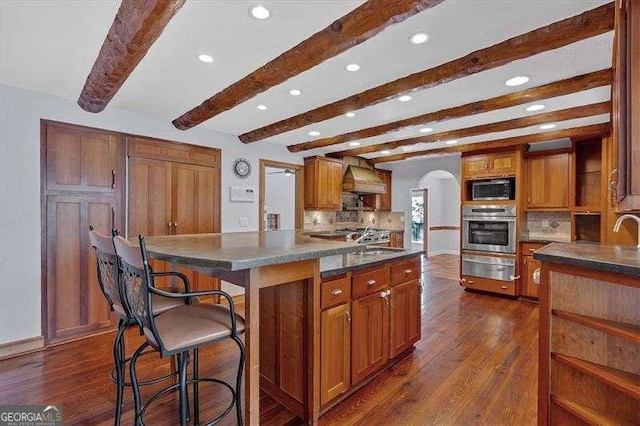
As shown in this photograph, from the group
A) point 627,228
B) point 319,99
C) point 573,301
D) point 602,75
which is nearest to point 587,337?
point 573,301

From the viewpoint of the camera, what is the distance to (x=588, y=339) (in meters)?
1.65

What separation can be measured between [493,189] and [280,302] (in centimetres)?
416

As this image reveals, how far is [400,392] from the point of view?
7.32 ft

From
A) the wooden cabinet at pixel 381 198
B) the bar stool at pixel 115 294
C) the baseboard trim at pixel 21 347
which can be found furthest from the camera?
the wooden cabinet at pixel 381 198

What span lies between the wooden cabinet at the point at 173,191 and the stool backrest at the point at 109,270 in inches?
76.6

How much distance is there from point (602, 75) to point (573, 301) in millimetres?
1916

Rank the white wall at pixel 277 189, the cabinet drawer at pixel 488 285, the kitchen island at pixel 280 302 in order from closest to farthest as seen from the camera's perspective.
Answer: the kitchen island at pixel 280 302 < the cabinet drawer at pixel 488 285 < the white wall at pixel 277 189

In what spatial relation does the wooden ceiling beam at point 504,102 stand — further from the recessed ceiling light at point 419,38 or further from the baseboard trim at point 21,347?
the baseboard trim at point 21,347

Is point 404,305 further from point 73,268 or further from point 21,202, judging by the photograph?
point 21,202

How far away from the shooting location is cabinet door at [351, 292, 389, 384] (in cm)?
213

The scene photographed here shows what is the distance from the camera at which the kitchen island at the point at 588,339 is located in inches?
58.0

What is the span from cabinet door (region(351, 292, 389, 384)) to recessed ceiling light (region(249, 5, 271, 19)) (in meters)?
1.81

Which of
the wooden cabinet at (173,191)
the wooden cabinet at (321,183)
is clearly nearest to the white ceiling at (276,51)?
the wooden cabinet at (173,191)

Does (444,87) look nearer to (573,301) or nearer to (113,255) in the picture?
(573,301)
